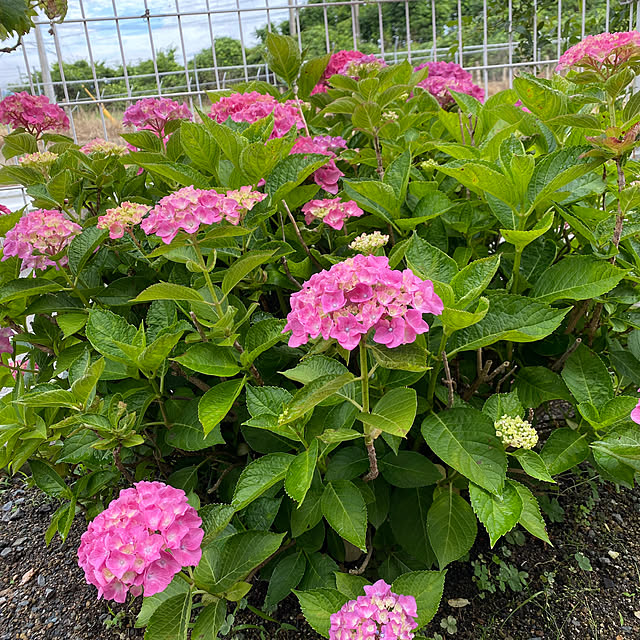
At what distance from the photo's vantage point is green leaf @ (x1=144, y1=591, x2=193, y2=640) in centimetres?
108

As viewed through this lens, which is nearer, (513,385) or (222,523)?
(222,523)

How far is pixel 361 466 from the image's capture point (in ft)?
4.25

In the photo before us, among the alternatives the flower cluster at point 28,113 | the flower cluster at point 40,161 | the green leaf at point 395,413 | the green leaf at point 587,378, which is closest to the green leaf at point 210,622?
the green leaf at point 395,413

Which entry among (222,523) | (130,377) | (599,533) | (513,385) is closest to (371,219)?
(513,385)

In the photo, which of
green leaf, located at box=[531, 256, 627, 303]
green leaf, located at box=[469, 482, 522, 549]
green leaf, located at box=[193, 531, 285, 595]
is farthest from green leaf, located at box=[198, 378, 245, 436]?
green leaf, located at box=[531, 256, 627, 303]

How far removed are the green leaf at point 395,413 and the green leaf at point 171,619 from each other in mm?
483

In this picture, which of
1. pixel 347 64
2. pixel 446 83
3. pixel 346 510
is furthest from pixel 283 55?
pixel 346 510

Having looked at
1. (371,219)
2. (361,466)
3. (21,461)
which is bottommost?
(361,466)

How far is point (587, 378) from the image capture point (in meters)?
1.28

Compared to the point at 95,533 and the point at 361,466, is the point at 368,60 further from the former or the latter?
the point at 95,533

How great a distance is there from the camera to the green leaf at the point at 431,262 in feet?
3.85

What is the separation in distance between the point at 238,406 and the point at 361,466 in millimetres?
339

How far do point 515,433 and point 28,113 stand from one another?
1.72m

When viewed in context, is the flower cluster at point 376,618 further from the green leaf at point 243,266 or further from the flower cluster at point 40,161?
the flower cluster at point 40,161
